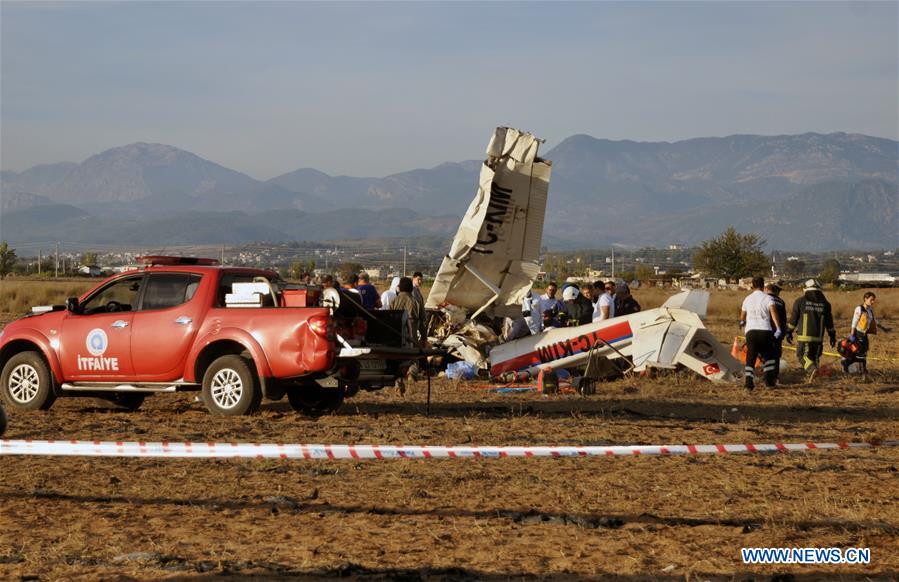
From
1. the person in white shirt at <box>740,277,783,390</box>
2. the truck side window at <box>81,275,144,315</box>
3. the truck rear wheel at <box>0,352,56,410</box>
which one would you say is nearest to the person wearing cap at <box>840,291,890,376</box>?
the person in white shirt at <box>740,277,783,390</box>

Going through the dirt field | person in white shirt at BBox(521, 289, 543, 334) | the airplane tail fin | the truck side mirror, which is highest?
the airplane tail fin

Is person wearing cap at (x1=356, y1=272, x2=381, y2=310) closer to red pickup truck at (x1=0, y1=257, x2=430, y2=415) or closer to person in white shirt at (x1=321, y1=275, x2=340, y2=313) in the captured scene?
red pickup truck at (x1=0, y1=257, x2=430, y2=415)

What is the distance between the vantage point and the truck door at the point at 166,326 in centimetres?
1303

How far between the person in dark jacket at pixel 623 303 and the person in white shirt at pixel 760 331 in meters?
2.21

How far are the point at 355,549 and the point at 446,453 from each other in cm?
172

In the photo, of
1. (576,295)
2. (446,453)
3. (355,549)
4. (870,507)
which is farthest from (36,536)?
(576,295)

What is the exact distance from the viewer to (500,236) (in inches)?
765

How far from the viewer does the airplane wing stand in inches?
752

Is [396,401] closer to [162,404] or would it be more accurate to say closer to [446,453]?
[162,404]

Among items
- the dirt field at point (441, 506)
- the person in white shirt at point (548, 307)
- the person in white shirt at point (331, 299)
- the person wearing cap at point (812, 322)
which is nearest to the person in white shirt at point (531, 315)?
the person in white shirt at point (548, 307)

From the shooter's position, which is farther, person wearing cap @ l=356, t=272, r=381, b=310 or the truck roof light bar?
person wearing cap @ l=356, t=272, r=381, b=310

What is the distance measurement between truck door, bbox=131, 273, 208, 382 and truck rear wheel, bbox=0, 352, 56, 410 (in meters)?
1.28

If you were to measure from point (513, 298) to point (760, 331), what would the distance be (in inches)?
170

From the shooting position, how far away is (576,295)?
1967 centimetres
